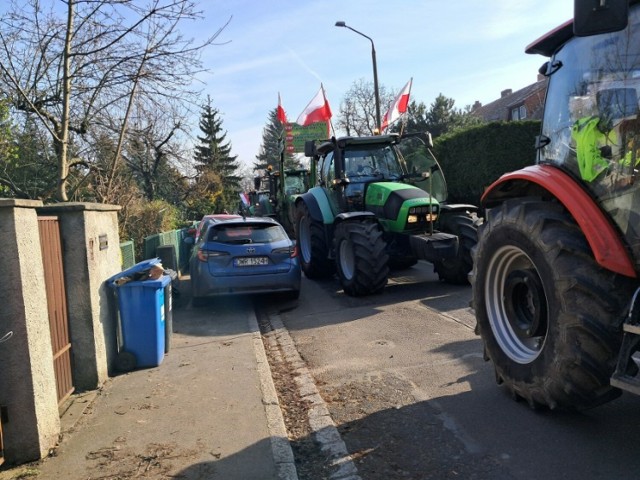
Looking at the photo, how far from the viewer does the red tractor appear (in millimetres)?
3012

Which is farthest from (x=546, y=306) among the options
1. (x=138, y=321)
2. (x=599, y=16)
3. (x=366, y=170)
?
(x=366, y=170)

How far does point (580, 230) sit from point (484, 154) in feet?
50.9

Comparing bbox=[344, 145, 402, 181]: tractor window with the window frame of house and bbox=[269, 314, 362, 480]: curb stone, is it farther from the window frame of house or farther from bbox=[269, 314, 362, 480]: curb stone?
the window frame of house

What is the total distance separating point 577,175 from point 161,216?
12660 millimetres

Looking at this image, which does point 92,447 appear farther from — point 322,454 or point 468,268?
point 468,268

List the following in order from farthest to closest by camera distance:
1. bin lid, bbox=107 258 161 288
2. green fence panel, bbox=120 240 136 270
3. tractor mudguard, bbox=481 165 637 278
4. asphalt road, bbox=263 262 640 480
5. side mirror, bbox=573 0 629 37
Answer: green fence panel, bbox=120 240 136 270 < bin lid, bbox=107 258 161 288 < asphalt road, bbox=263 262 640 480 < tractor mudguard, bbox=481 165 637 278 < side mirror, bbox=573 0 629 37

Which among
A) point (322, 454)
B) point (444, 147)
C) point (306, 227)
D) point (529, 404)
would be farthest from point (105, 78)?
point (444, 147)

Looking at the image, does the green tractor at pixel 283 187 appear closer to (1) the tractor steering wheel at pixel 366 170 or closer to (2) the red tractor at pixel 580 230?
(1) the tractor steering wheel at pixel 366 170

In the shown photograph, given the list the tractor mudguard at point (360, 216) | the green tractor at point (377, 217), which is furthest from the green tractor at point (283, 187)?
the tractor mudguard at point (360, 216)

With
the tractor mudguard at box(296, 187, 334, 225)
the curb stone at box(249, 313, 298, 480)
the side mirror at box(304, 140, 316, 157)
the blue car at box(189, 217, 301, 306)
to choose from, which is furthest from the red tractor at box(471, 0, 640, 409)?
the side mirror at box(304, 140, 316, 157)

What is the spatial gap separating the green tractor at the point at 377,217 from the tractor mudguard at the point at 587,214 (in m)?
4.05

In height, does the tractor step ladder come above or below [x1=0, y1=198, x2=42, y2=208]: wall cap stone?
below

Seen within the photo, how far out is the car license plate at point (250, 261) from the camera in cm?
840

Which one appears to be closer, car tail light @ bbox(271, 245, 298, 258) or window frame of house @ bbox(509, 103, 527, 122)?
car tail light @ bbox(271, 245, 298, 258)
